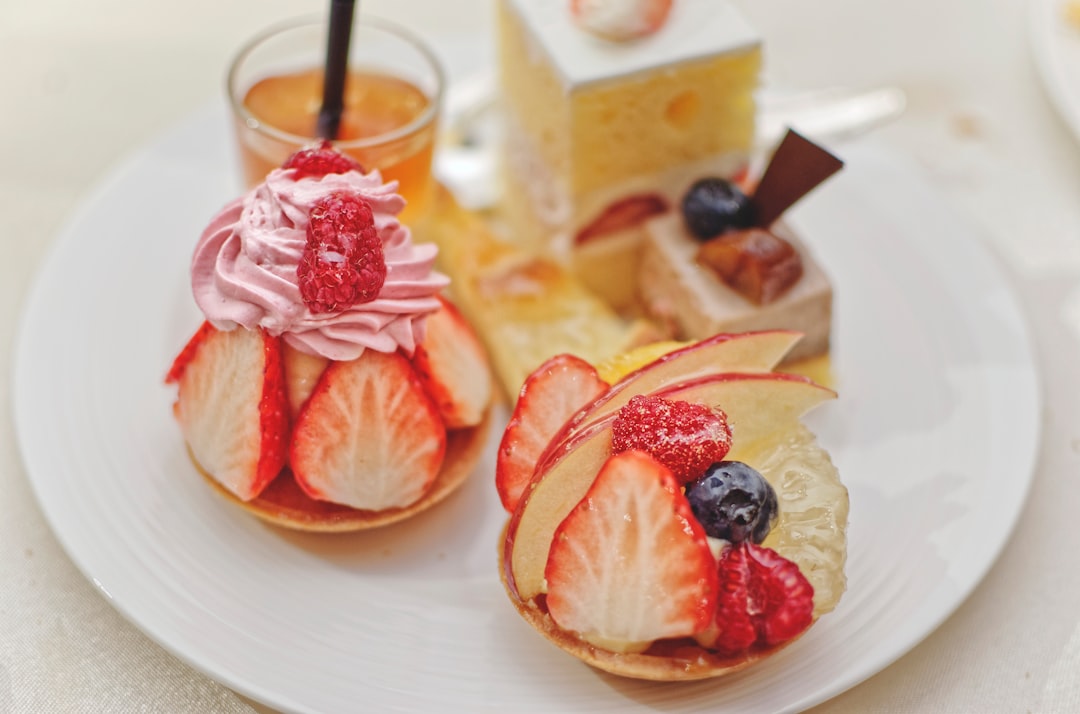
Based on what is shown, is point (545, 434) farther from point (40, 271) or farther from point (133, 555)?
point (40, 271)

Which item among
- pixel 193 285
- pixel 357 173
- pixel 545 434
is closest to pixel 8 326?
pixel 193 285

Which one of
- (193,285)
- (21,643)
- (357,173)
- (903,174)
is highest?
(357,173)

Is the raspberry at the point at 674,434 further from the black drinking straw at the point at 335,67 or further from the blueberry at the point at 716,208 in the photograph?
the black drinking straw at the point at 335,67

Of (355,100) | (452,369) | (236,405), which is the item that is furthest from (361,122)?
(236,405)

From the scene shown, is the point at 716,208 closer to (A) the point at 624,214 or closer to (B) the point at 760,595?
(A) the point at 624,214

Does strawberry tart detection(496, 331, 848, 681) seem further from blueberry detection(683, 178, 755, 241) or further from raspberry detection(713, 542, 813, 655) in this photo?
blueberry detection(683, 178, 755, 241)
